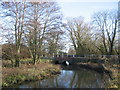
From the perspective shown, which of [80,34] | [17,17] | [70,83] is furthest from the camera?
[80,34]

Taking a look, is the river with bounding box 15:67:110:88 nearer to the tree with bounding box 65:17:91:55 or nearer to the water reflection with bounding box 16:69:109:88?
the water reflection with bounding box 16:69:109:88

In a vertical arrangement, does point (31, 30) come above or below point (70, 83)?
above

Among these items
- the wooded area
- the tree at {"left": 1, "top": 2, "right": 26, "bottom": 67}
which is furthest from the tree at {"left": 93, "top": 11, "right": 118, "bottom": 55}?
the tree at {"left": 1, "top": 2, "right": 26, "bottom": 67}

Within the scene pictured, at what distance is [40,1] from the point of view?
15219 millimetres

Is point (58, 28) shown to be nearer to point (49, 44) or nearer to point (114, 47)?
point (49, 44)

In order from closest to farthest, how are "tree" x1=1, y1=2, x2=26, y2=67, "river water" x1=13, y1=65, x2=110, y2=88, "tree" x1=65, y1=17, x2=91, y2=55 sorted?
1. "river water" x1=13, y1=65, x2=110, y2=88
2. "tree" x1=1, y1=2, x2=26, y2=67
3. "tree" x1=65, y1=17, x2=91, y2=55

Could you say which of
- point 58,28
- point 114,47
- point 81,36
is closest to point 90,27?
point 81,36

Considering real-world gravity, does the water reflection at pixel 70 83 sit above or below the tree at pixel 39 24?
below

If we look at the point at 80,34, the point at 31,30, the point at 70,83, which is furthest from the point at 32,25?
the point at 80,34

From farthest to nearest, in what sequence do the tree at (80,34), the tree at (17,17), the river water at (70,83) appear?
the tree at (80,34) → the tree at (17,17) → the river water at (70,83)

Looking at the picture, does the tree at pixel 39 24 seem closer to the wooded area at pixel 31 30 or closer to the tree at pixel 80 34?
the wooded area at pixel 31 30

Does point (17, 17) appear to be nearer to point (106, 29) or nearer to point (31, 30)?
point (31, 30)

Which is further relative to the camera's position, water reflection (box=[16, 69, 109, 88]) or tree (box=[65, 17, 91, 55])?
tree (box=[65, 17, 91, 55])

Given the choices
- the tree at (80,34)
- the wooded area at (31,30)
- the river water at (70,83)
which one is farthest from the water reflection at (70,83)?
the tree at (80,34)
